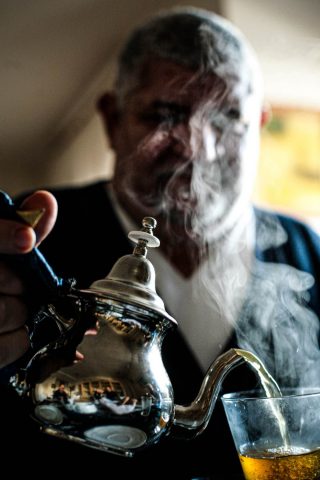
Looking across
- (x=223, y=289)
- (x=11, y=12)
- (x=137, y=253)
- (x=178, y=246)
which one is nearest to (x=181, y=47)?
(x=178, y=246)

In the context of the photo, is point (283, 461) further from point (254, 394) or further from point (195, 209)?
point (195, 209)

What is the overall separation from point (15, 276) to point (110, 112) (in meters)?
0.99

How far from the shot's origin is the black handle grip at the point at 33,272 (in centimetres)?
53

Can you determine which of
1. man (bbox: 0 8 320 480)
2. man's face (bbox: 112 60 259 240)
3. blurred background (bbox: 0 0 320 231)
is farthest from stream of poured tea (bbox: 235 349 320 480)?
blurred background (bbox: 0 0 320 231)

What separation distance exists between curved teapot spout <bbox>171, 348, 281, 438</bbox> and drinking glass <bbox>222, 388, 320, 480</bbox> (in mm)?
31

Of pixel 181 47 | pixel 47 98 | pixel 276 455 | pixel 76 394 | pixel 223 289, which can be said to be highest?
pixel 181 47

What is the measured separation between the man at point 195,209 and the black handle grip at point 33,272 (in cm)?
56

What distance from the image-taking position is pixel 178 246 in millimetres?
1282

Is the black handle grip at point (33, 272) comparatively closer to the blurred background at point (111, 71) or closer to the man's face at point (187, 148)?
the man's face at point (187, 148)

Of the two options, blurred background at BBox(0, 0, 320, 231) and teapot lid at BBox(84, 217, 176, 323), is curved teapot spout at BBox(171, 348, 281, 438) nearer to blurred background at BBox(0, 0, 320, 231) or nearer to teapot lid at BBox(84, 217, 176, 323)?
teapot lid at BBox(84, 217, 176, 323)

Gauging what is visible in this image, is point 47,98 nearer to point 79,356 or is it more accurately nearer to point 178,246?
point 178,246

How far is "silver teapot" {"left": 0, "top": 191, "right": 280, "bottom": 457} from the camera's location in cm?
50

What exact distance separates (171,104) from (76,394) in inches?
34.5

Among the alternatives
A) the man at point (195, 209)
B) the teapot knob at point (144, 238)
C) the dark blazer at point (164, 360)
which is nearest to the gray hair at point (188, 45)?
the man at point (195, 209)
